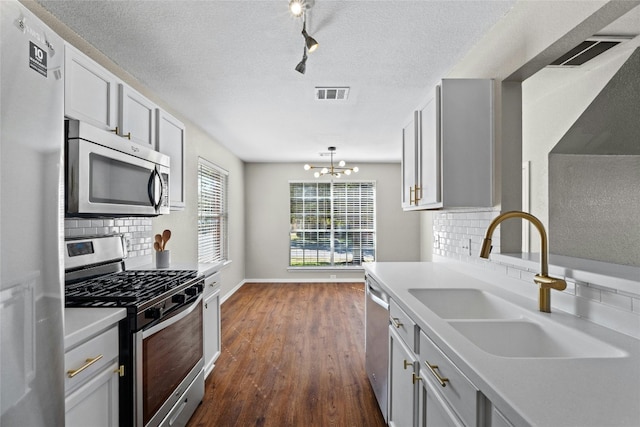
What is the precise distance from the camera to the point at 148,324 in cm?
162

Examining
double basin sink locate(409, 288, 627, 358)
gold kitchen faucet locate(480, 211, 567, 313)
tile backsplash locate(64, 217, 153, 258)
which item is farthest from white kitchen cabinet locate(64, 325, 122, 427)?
gold kitchen faucet locate(480, 211, 567, 313)

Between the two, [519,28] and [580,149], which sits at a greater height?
[519,28]

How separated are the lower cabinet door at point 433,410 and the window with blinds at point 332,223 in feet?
18.4

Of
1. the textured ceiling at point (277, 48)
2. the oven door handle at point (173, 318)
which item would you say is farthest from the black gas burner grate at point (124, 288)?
the textured ceiling at point (277, 48)

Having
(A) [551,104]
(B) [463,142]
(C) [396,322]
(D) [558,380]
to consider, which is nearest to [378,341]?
(C) [396,322]

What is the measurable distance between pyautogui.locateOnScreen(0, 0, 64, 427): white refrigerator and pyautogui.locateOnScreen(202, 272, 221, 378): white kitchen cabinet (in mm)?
1515

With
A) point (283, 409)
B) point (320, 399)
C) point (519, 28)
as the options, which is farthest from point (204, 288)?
point (519, 28)

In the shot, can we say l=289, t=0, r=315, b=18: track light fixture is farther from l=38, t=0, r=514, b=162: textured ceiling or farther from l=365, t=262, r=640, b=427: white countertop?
l=365, t=262, r=640, b=427: white countertop

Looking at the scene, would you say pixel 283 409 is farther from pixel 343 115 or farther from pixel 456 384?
pixel 343 115

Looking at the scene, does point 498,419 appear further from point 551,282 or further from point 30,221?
point 30,221

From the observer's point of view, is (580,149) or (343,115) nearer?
(580,149)

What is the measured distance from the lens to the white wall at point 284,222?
689 centimetres

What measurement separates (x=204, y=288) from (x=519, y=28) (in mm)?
2607

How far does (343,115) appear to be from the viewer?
3.75 metres
